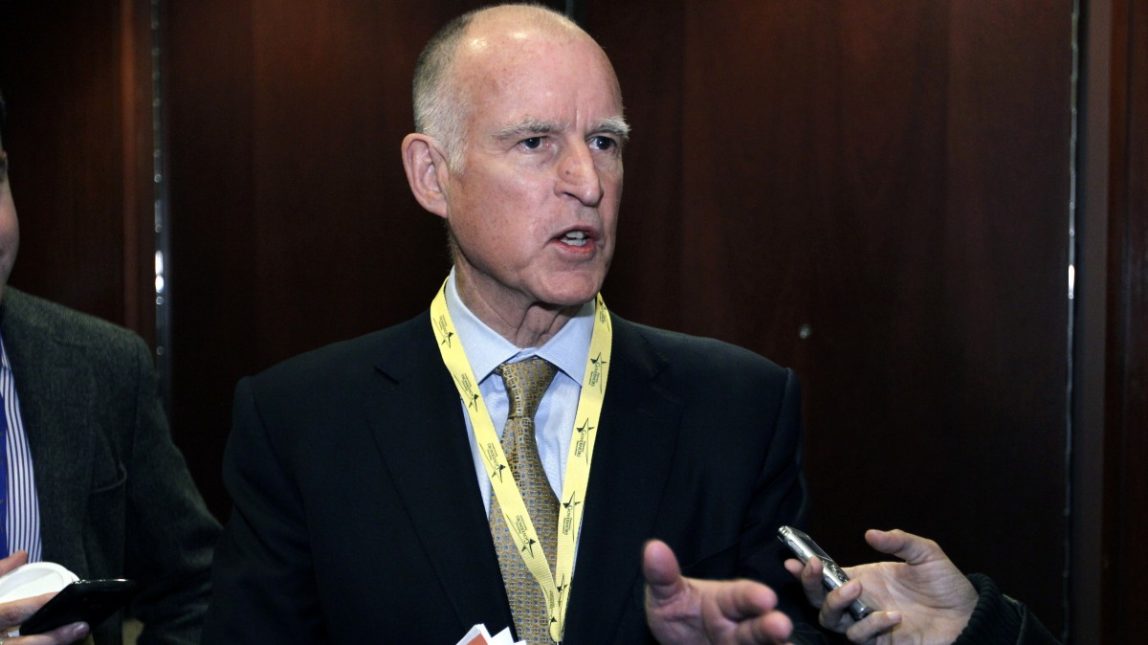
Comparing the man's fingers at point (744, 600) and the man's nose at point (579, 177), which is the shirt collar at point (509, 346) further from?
the man's fingers at point (744, 600)

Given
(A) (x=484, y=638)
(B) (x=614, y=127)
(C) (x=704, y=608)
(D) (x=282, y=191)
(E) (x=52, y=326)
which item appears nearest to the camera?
(C) (x=704, y=608)

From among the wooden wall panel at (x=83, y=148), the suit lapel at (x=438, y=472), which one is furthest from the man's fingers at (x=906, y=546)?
the wooden wall panel at (x=83, y=148)

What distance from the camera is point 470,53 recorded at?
6.51 feet

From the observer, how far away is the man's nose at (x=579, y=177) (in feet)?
6.28

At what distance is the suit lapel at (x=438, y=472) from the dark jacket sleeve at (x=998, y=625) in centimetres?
65

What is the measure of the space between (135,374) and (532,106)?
0.91 metres

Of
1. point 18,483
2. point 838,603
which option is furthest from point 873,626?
point 18,483

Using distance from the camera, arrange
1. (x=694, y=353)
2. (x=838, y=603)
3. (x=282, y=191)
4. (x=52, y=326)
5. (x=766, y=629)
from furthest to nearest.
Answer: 1. (x=282, y=191)
2. (x=52, y=326)
3. (x=694, y=353)
4. (x=838, y=603)
5. (x=766, y=629)

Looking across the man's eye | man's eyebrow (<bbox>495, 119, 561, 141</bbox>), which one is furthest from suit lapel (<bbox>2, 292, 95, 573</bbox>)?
the man's eye

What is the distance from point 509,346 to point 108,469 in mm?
745

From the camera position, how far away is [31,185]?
3855 mm

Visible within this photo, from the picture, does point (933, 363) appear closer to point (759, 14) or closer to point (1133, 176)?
point (1133, 176)

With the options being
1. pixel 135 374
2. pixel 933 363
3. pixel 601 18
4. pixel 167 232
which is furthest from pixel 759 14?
pixel 135 374

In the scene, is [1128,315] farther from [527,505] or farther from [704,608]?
[704,608]
